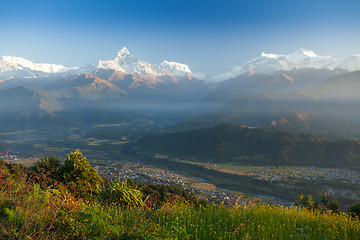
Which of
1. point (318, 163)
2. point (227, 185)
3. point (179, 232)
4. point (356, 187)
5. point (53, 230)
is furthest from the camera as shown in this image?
point (318, 163)

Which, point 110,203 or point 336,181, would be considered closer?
point 110,203

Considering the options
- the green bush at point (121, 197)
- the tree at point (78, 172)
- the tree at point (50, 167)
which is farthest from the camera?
the tree at point (50, 167)

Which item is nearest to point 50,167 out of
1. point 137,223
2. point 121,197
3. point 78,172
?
point 78,172

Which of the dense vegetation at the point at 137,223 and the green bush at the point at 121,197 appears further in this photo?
the green bush at the point at 121,197

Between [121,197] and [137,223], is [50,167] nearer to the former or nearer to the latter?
[121,197]

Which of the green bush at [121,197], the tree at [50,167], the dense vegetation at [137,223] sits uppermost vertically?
the dense vegetation at [137,223]

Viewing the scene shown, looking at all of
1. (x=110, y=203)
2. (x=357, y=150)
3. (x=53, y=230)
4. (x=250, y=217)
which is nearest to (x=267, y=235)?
(x=250, y=217)

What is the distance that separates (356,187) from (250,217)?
17521 cm

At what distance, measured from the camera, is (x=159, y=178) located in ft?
496

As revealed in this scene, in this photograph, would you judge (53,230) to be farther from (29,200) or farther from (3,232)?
(29,200)

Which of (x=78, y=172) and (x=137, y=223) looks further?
(x=78, y=172)

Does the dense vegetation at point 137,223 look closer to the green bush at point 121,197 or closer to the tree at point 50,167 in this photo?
the green bush at point 121,197

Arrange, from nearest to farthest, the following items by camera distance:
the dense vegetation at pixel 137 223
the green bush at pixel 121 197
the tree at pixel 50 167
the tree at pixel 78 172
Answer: the dense vegetation at pixel 137 223, the green bush at pixel 121 197, the tree at pixel 78 172, the tree at pixel 50 167

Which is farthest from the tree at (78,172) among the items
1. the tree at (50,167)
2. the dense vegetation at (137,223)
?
the dense vegetation at (137,223)
